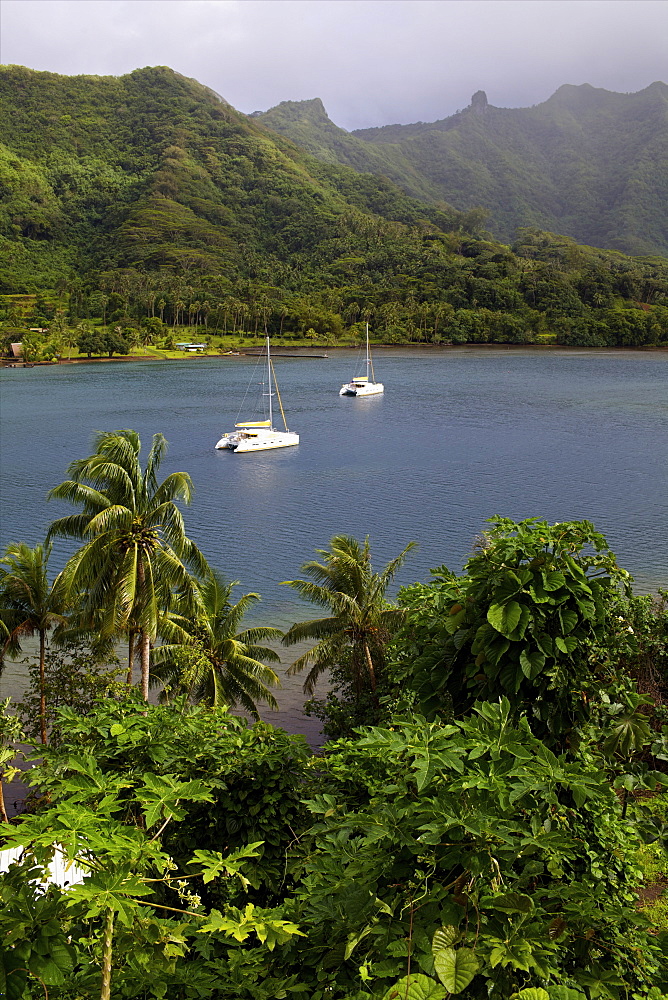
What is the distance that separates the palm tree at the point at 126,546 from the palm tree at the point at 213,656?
0.98 meters

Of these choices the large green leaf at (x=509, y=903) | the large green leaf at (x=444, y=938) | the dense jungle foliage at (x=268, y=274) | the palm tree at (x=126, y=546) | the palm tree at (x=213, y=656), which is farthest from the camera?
the dense jungle foliage at (x=268, y=274)

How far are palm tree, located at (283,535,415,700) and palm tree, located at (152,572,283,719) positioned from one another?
1503mm

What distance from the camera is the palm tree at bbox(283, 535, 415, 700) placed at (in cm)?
1844

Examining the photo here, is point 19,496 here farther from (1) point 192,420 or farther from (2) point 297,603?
(1) point 192,420

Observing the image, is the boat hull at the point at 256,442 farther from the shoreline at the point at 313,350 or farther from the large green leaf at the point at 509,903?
the shoreline at the point at 313,350

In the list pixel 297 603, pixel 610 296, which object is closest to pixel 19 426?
pixel 297 603

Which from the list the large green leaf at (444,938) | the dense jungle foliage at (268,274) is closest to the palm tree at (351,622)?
the large green leaf at (444,938)

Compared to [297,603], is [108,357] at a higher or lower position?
higher

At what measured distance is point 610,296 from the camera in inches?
5453

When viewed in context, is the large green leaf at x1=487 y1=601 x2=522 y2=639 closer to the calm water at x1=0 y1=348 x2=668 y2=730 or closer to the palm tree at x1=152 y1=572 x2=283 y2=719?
the palm tree at x1=152 y1=572 x2=283 y2=719

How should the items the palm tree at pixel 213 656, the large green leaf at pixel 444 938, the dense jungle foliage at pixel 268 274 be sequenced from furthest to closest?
the dense jungle foliage at pixel 268 274 < the palm tree at pixel 213 656 < the large green leaf at pixel 444 938

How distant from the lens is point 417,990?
2727 mm

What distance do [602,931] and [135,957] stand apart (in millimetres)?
2272

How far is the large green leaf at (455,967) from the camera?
2736mm
